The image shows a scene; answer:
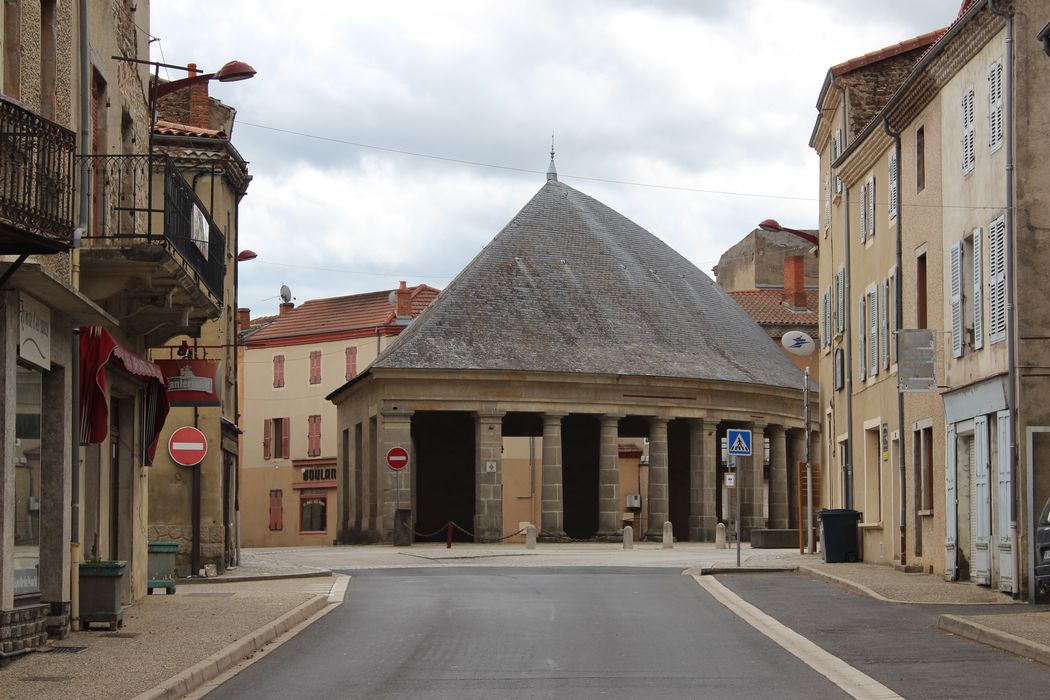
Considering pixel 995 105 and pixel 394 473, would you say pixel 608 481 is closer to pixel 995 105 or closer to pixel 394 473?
pixel 394 473

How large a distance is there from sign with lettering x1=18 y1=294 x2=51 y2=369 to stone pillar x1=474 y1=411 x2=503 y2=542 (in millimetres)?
38476

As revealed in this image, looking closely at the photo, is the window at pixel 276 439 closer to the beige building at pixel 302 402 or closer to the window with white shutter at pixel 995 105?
the beige building at pixel 302 402

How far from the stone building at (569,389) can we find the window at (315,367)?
777 inches

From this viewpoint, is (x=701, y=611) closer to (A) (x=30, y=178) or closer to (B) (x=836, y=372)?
(A) (x=30, y=178)

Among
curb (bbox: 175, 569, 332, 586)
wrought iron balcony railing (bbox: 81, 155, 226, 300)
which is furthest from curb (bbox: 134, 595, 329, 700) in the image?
curb (bbox: 175, 569, 332, 586)

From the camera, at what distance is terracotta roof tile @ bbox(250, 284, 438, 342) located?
84.6m

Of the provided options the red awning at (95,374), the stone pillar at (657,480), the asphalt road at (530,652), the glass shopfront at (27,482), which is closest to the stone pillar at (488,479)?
the stone pillar at (657,480)

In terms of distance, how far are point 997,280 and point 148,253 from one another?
1141 cm

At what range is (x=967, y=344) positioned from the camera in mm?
24562

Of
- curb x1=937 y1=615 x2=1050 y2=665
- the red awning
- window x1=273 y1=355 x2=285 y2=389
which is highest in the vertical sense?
window x1=273 y1=355 x2=285 y2=389

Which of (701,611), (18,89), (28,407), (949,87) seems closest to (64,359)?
(28,407)

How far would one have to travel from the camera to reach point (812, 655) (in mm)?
15219

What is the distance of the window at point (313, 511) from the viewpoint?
8131cm

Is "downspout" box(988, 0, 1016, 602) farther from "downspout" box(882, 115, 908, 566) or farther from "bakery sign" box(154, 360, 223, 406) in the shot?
"bakery sign" box(154, 360, 223, 406)
